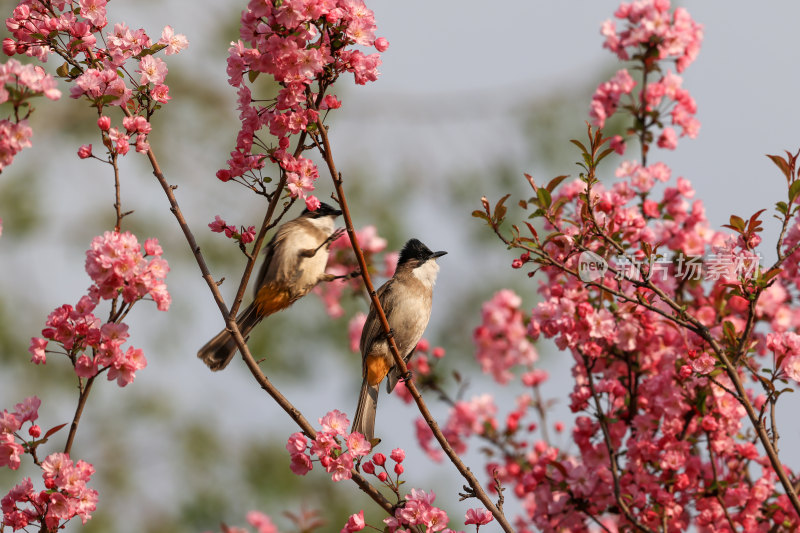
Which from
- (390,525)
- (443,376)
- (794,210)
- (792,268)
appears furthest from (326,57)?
(443,376)

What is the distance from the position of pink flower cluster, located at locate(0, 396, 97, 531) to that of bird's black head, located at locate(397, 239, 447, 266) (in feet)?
9.28

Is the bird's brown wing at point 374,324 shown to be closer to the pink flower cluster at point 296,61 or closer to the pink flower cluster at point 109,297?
the pink flower cluster at point 296,61

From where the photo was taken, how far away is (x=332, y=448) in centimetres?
251

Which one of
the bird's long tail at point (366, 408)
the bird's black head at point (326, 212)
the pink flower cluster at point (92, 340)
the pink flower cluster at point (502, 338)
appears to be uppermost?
the bird's black head at point (326, 212)

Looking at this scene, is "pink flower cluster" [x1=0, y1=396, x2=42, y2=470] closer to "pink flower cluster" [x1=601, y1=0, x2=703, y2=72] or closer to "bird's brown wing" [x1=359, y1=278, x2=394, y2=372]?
"bird's brown wing" [x1=359, y1=278, x2=394, y2=372]

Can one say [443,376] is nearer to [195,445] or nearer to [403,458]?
[403,458]

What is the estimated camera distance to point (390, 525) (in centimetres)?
251

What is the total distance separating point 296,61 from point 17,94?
761mm

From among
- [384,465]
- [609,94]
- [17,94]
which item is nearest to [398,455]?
[384,465]

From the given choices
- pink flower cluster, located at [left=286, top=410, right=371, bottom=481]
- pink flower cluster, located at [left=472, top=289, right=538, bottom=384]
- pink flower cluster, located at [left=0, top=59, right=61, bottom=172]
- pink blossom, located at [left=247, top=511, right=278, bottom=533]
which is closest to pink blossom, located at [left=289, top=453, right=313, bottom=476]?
pink flower cluster, located at [left=286, top=410, right=371, bottom=481]

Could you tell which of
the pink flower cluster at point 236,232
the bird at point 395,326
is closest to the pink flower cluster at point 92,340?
the pink flower cluster at point 236,232

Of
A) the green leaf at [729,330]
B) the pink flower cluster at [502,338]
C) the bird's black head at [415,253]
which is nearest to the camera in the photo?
the green leaf at [729,330]

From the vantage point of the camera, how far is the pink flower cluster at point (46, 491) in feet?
7.72

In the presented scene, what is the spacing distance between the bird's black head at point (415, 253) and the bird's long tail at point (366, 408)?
0.86 metres
